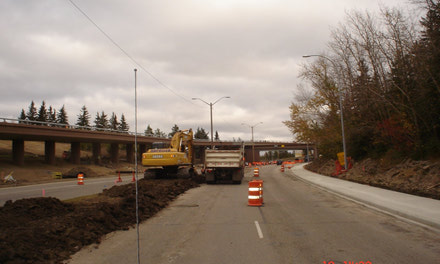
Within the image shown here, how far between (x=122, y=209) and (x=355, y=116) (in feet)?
83.9

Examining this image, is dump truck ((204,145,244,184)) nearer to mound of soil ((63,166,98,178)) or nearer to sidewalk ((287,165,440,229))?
sidewalk ((287,165,440,229))

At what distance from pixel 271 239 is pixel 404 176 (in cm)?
1390

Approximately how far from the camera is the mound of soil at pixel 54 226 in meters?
6.39

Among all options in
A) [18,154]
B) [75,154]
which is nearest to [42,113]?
[75,154]

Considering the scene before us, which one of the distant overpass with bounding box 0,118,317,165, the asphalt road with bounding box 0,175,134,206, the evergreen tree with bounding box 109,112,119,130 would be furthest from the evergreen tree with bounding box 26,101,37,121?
the asphalt road with bounding box 0,175,134,206

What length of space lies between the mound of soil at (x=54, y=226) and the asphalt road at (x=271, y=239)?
406 millimetres

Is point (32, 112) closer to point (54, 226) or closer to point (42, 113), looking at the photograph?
point (42, 113)

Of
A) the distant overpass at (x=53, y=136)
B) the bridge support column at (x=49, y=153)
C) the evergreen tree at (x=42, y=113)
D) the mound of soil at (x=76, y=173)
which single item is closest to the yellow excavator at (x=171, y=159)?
the distant overpass at (x=53, y=136)

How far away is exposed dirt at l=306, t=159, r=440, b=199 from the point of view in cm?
1546

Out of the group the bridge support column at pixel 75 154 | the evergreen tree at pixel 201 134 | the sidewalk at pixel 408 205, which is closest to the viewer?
the sidewalk at pixel 408 205

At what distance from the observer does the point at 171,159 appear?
2233cm

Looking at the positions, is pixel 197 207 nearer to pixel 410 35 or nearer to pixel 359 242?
pixel 359 242

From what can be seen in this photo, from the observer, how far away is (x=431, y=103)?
19.4m

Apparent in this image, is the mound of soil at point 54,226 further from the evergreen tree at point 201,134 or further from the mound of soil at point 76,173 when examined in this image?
the evergreen tree at point 201,134
